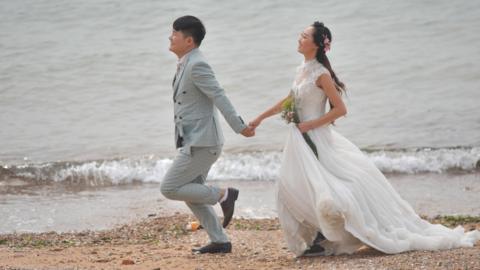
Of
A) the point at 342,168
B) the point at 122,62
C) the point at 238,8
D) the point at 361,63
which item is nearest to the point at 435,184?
the point at 342,168

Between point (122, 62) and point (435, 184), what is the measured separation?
9.50m

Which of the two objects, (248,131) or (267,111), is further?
(267,111)

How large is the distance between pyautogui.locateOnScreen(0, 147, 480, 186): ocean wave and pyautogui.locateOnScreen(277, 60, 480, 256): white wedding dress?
5536mm

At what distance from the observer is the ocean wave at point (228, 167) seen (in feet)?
41.1

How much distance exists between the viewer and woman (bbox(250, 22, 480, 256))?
6543 mm

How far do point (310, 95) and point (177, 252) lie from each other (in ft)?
6.18

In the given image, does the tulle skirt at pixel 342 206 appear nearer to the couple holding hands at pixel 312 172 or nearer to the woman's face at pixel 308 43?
the couple holding hands at pixel 312 172

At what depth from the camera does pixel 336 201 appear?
6457mm

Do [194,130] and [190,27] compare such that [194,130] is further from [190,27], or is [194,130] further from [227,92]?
[227,92]

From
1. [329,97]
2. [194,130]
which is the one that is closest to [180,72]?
[194,130]

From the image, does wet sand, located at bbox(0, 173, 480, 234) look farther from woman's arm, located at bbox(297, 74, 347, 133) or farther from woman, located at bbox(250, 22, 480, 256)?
woman's arm, located at bbox(297, 74, 347, 133)

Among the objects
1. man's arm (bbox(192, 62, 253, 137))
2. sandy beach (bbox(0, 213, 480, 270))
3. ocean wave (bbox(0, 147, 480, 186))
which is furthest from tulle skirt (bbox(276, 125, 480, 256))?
ocean wave (bbox(0, 147, 480, 186))

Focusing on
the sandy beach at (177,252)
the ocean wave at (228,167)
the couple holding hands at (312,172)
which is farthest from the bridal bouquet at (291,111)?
the ocean wave at (228,167)

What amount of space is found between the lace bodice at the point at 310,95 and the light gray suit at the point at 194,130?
18.8 inches
